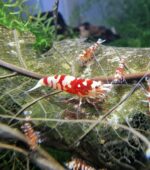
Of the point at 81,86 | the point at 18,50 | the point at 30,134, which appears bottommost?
the point at 30,134

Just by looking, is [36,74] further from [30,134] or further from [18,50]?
[30,134]

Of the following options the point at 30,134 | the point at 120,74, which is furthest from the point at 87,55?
the point at 30,134

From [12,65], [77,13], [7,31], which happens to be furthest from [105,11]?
[12,65]

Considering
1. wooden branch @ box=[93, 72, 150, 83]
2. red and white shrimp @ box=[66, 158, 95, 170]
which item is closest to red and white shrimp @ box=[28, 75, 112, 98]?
wooden branch @ box=[93, 72, 150, 83]

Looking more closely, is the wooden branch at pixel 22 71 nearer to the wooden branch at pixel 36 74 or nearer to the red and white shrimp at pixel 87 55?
the wooden branch at pixel 36 74

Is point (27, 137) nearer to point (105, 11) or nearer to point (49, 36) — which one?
point (49, 36)

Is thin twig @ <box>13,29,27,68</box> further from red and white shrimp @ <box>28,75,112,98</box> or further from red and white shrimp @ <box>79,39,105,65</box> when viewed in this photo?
red and white shrimp @ <box>79,39,105,65</box>
